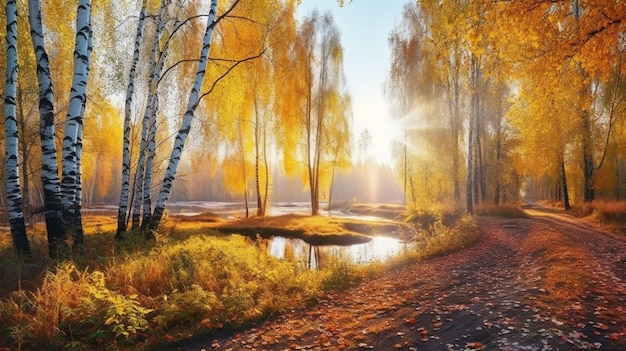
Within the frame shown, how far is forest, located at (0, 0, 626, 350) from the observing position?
248 inches

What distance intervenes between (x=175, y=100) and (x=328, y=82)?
12345 mm

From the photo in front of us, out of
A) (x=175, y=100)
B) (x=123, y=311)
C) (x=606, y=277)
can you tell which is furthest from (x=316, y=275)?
(x=175, y=100)

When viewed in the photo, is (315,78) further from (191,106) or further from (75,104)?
(75,104)

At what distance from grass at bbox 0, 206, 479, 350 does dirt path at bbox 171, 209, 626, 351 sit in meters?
0.53

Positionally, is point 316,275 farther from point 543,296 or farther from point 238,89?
point 238,89

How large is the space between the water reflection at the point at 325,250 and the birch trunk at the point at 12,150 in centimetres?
757

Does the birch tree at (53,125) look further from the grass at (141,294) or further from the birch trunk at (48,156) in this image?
the grass at (141,294)

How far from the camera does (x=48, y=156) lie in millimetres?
7383

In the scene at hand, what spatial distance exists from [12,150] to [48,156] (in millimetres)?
1011

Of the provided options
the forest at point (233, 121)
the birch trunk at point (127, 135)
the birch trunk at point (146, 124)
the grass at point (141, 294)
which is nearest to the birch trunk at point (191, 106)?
the forest at point (233, 121)

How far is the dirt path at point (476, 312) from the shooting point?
435cm

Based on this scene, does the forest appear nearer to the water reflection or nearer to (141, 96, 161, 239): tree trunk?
(141, 96, 161, 239): tree trunk

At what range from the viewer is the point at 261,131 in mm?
25609

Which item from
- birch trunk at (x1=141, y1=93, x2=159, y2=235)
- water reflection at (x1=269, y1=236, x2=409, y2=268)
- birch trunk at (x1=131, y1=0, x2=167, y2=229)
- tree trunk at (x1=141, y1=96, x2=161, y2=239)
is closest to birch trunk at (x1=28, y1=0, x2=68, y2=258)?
tree trunk at (x1=141, y1=96, x2=161, y2=239)
